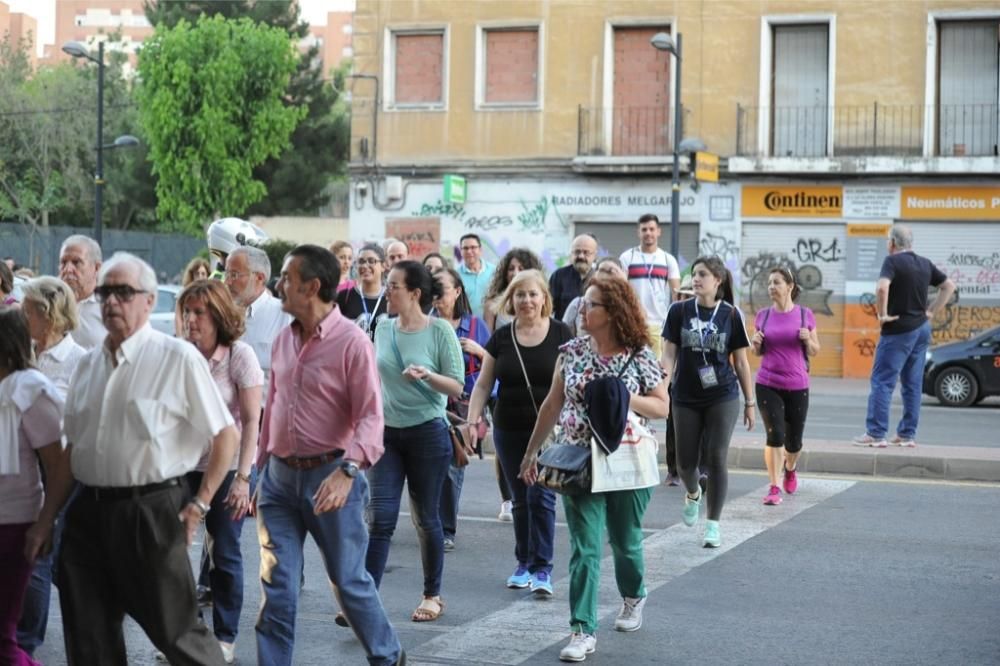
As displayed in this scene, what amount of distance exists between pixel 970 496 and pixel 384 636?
719 centimetres

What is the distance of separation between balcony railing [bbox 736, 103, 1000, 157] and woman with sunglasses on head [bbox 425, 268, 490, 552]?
19.9 m

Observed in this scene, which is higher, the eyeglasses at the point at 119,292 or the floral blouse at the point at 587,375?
the eyeglasses at the point at 119,292

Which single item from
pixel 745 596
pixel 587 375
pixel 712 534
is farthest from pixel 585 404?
pixel 712 534

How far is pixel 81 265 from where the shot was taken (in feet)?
24.7

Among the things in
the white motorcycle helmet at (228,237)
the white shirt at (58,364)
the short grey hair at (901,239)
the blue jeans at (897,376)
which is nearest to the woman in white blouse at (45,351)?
the white shirt at (58,364)

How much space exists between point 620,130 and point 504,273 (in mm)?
19779

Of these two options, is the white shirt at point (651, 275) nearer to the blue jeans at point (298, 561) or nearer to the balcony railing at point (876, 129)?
the blue jeans at point (298, 561)

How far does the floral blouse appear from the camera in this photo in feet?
22.7

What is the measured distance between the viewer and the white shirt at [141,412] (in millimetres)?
5066

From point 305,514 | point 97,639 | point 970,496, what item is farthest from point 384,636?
point 970,496

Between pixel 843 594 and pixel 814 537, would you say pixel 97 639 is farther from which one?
pixel 814 537

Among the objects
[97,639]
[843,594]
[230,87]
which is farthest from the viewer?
[230,87]

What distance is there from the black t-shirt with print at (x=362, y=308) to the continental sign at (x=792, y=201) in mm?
20351

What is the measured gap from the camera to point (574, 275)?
12.0 metres
